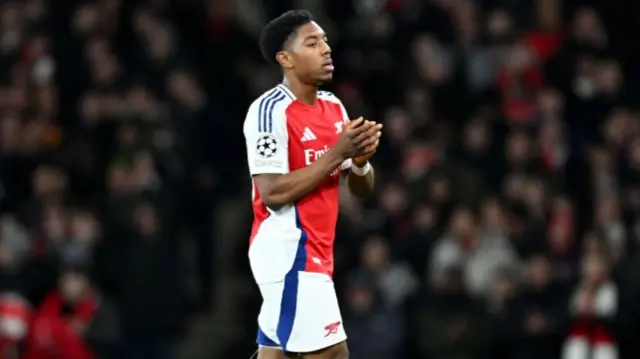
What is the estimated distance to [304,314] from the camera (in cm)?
760

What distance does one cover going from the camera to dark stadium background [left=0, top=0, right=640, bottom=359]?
13086mm

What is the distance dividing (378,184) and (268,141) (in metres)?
7.00

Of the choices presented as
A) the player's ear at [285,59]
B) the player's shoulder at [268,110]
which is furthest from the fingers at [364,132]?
the player's ear at [285,59]

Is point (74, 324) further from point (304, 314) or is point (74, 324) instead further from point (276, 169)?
point (276, 169)

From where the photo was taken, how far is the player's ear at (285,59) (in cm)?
768

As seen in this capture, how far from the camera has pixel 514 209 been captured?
45.2 feet

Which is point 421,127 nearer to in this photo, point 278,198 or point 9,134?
point 9,134

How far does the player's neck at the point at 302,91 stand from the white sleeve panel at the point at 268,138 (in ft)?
0.47

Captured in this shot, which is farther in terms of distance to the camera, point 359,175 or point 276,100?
point 359,175

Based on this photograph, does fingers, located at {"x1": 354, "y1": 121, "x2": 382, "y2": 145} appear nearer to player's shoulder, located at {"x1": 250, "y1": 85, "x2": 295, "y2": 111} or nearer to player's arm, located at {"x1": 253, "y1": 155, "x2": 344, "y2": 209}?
player's arm, located at {"x1": 253, "y1": 155, "x2": 344, "y2": 209}

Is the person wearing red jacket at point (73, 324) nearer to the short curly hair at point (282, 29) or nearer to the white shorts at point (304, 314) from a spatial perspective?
the white shorts at point (304, 314)

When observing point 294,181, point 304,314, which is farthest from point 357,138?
point 304,314

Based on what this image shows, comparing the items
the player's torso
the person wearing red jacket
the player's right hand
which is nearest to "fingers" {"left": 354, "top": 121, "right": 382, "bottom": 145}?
the player's right hand

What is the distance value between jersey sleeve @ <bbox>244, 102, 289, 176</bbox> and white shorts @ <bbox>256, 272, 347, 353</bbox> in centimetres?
54
